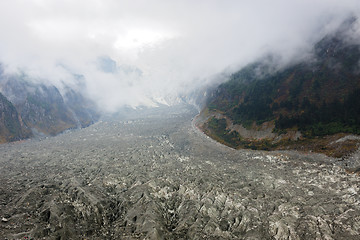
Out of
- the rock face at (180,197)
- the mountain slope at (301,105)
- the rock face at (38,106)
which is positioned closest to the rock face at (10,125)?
the rock face at (38,106)

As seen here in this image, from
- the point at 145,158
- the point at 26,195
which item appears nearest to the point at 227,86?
the point at 145,158

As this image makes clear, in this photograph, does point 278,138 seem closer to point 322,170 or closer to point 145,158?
point 322,170

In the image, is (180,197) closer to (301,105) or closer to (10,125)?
(301,105)

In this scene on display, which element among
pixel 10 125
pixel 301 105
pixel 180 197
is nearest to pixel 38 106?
pixel 10 125

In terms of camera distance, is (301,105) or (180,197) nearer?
(180,197)

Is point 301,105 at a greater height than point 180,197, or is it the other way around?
point 301,105

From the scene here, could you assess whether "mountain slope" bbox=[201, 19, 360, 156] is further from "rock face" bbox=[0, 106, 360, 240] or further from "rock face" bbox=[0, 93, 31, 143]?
"rock face" bbox=[0, 93, 31, 143]
